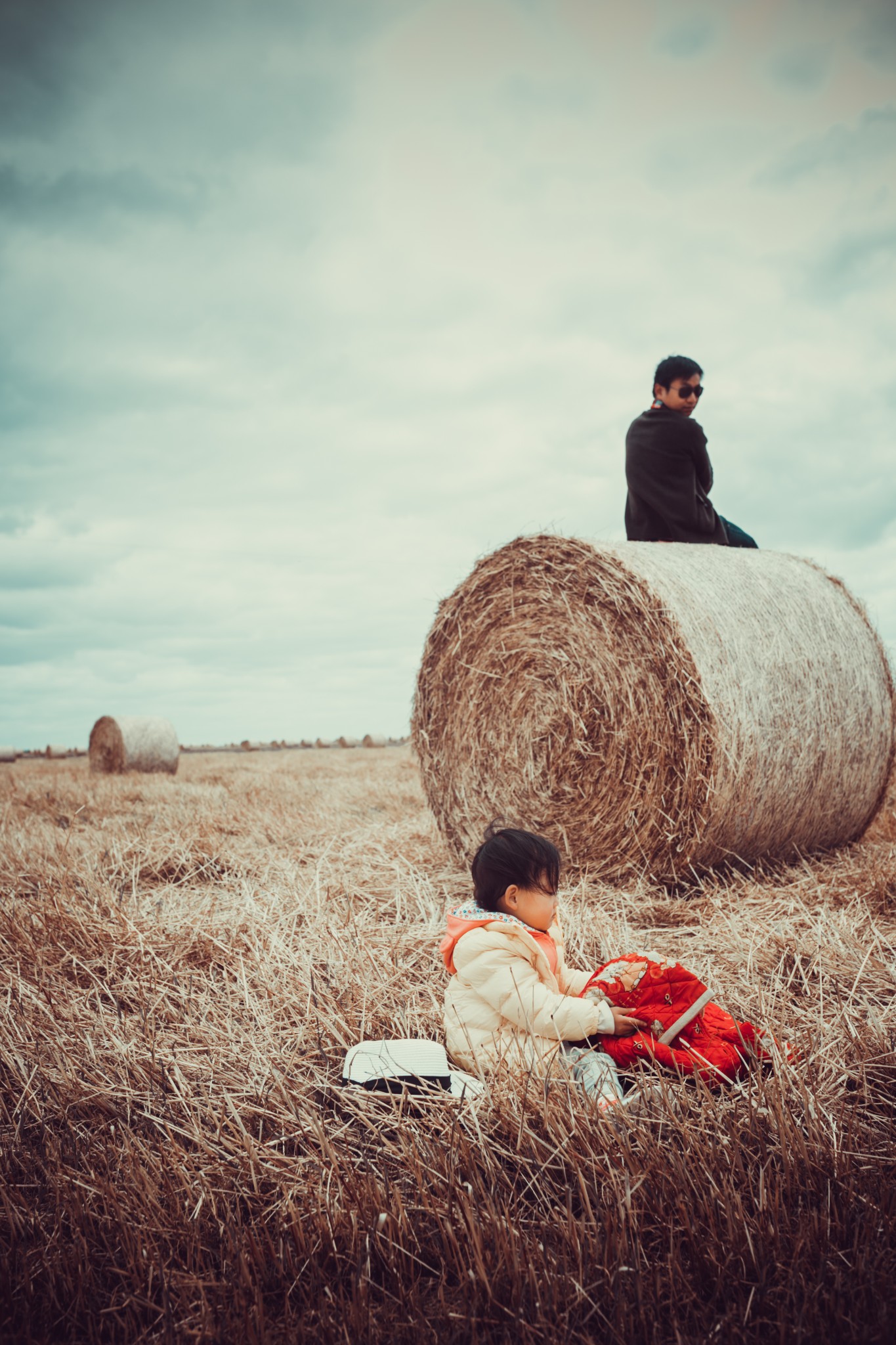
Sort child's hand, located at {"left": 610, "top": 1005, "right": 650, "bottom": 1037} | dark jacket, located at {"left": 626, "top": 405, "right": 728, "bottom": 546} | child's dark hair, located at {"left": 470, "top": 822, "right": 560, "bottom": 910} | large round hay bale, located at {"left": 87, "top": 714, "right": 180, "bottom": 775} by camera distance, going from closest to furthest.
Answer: child's hand, located at {"left": 610, "top": 1005, "right": 650, "bottom": 1037}, child's dark hair, located at {"left": 470, "top": 822, "right": 560, "bottom": 910}, dark jacket, located at {"left": 626, "top": 405, "right": 728, "bottom": 546}, large round hay bale, located at {"left": 87, "top": 714, "right": 180, "bottom": 775}

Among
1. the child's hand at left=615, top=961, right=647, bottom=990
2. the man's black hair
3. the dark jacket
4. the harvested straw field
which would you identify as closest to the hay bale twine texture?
the dark jacket

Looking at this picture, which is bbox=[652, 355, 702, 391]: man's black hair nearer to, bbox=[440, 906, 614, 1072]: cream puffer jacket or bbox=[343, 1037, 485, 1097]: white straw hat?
bbox=[440, 906, 614, 1072]: cream puffer jacket

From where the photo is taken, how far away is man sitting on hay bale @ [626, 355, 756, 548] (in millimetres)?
4848

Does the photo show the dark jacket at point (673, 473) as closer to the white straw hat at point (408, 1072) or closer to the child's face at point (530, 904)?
the child's face at point (530, 904)

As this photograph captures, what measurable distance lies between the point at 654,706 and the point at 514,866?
6.09 ft

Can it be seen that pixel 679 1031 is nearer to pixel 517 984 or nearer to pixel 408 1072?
pixel 517 984

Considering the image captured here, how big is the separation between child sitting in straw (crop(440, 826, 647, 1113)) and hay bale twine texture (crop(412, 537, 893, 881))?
1698 mm

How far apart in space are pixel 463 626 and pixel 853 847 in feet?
8.09

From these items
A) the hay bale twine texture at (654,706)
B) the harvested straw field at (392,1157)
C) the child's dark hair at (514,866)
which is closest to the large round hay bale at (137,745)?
the hay bale twine texture at (654,706)

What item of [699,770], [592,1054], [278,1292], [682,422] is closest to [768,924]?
[699,770]

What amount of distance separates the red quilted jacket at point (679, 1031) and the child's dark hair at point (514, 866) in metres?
0.33

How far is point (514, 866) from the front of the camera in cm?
232

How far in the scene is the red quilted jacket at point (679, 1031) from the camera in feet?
6.86

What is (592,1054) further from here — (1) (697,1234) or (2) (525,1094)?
(1) (697,1234)
